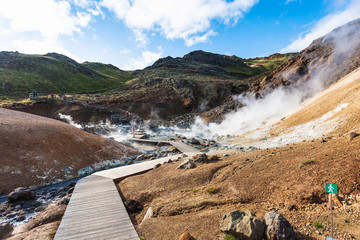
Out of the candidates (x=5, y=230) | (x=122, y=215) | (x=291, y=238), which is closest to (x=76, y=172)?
(x=5, y=230)

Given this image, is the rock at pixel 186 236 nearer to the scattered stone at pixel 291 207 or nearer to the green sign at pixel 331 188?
the scattered stone at pixel 291 207

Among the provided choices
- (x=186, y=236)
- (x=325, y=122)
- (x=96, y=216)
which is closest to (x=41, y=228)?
(x=96, y=216)

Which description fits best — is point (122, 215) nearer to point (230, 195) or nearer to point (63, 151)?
A: point (230, 195)

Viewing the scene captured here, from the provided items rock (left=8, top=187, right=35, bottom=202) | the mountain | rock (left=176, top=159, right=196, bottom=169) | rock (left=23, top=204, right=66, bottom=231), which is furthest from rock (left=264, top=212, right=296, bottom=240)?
the mountain

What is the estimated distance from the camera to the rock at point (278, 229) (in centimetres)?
474

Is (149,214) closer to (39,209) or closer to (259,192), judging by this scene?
(259,192)

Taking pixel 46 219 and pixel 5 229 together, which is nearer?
pixel 5 229

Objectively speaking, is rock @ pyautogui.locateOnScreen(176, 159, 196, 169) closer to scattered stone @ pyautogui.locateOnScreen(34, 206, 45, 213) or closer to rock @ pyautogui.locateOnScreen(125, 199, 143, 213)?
rock @ pyautogui.locateOnScreen(125, 199, 143, 213)

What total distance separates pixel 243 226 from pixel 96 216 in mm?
5581

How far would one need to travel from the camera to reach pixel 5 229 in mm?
8586

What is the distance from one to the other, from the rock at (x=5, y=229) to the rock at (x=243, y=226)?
367 inches

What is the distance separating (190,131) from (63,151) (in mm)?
21849

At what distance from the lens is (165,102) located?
50.6 metres

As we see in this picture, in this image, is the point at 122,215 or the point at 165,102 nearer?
the point at 122,215
